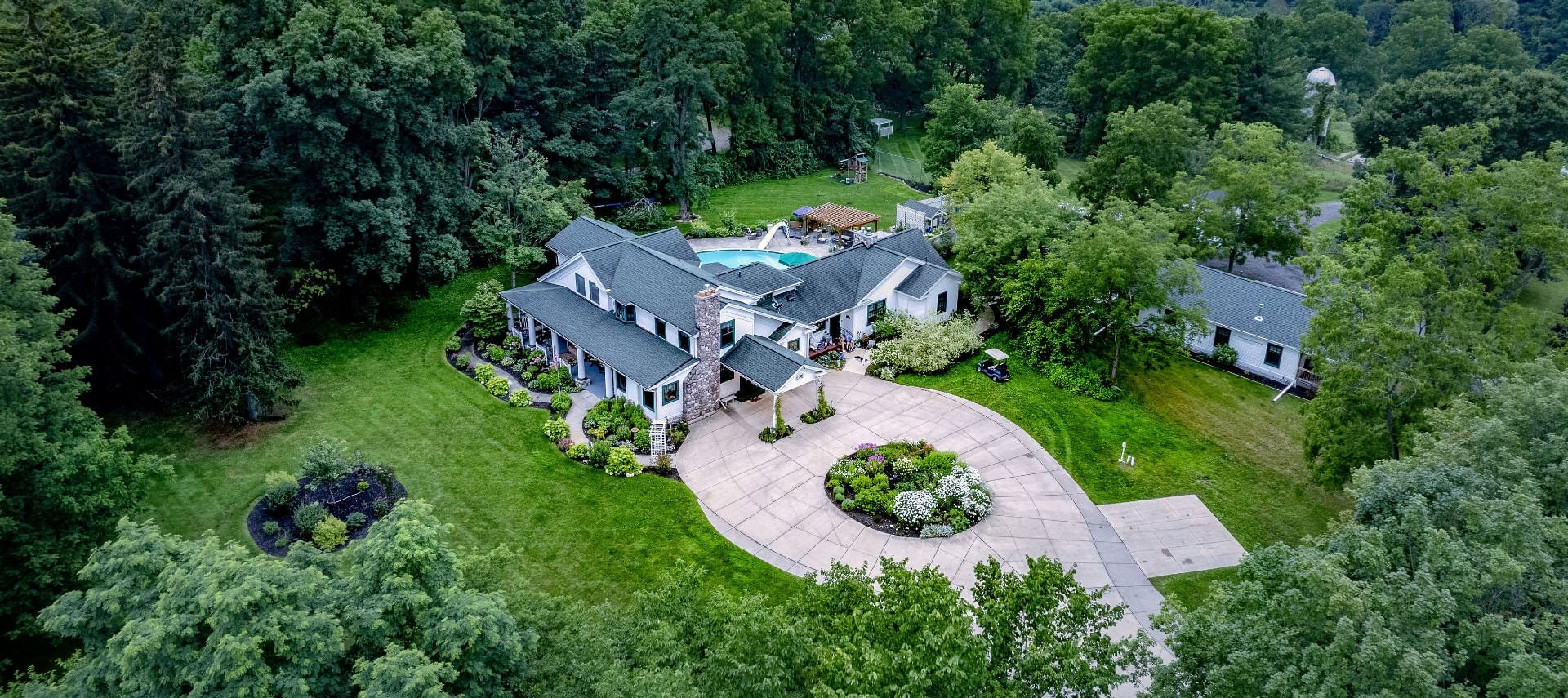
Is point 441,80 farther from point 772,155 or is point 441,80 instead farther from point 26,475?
point 772,155

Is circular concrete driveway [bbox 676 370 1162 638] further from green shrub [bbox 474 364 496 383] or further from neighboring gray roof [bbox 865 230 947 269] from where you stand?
neighboring gray roof [bbox 865 230 947 269]

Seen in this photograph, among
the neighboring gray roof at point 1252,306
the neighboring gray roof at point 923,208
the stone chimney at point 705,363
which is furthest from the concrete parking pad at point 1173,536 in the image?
the neighboring gray roof at point 923,208

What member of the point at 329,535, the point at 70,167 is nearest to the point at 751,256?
the point at 329,535

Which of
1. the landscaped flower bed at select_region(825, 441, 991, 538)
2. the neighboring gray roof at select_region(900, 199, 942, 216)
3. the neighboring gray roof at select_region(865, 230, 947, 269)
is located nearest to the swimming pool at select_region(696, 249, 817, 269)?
the neighboring gray roof at select_region(865, 230, 947, 269)

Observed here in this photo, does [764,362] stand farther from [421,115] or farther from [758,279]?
[421,115]

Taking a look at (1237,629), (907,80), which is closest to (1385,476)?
(1237,629)

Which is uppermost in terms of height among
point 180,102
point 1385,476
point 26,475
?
point 180,102

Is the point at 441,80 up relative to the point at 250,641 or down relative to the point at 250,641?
up
